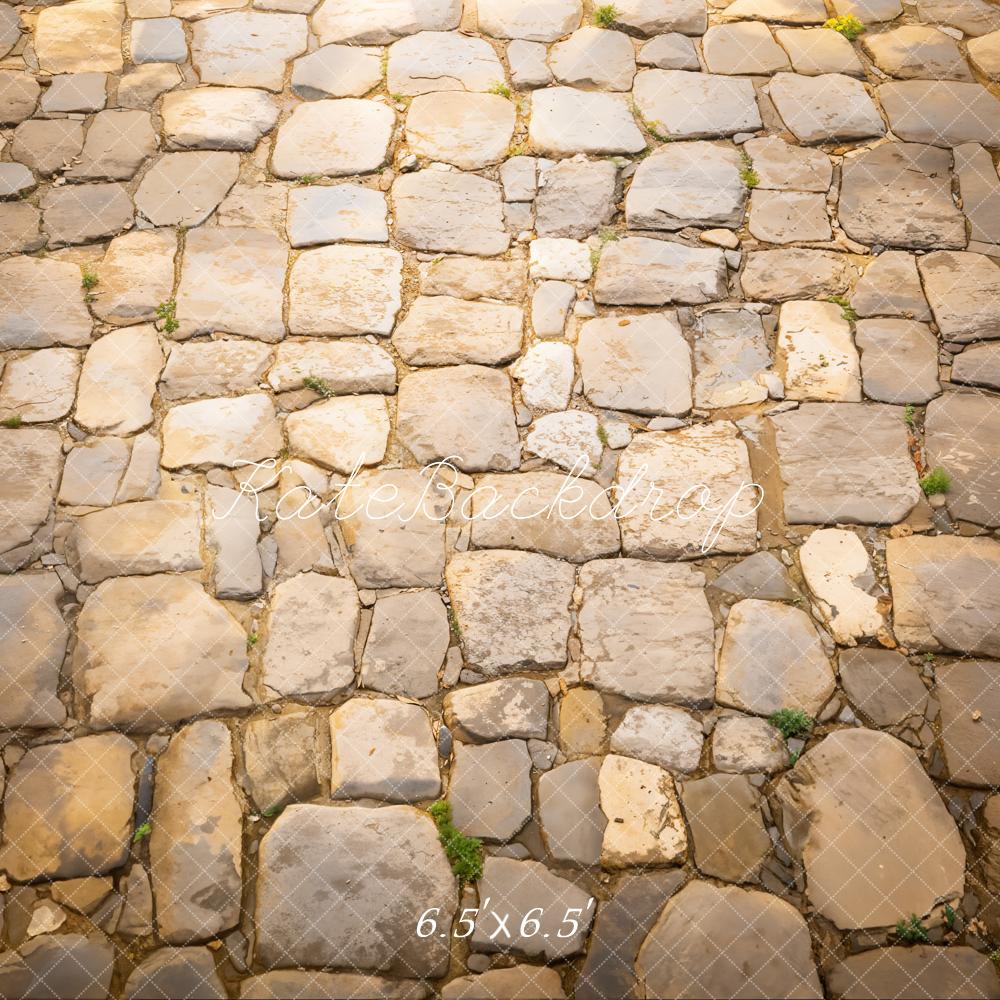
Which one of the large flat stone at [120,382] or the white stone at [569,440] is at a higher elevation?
the large flat stone at [120,382]

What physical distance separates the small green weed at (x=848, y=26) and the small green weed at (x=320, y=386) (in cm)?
350

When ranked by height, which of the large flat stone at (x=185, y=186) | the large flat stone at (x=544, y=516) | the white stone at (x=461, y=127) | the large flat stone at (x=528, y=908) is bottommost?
the large flat stone at (x=528, y=908)

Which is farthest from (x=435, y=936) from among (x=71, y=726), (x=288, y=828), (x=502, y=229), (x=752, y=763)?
(x=502, y=229)

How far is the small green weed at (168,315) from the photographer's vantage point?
3783 millimetres

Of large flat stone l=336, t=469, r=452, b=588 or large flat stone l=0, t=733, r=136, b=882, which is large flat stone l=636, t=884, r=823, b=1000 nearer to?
large flat stone l=336, t=469, r=452, b=588

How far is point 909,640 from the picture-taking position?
3033 mm

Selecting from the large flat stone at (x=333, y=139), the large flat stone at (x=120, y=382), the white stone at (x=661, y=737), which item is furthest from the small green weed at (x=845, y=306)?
the large flat stone at (x=120, y=382)

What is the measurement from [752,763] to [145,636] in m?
1.94

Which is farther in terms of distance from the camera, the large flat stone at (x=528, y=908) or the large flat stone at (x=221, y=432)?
the large flat stone at (x=221, y=432)

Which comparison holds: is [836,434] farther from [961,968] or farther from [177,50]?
[177,50]

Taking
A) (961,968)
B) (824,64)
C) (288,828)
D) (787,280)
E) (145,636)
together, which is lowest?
(961,968)

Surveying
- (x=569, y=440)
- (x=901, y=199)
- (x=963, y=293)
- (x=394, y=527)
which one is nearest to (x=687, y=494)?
(x=569, y=440)

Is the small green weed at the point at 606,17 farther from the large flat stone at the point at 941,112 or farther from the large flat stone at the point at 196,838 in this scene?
the large flat stone at the point at 196,838

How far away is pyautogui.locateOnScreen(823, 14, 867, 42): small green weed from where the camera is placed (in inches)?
197
